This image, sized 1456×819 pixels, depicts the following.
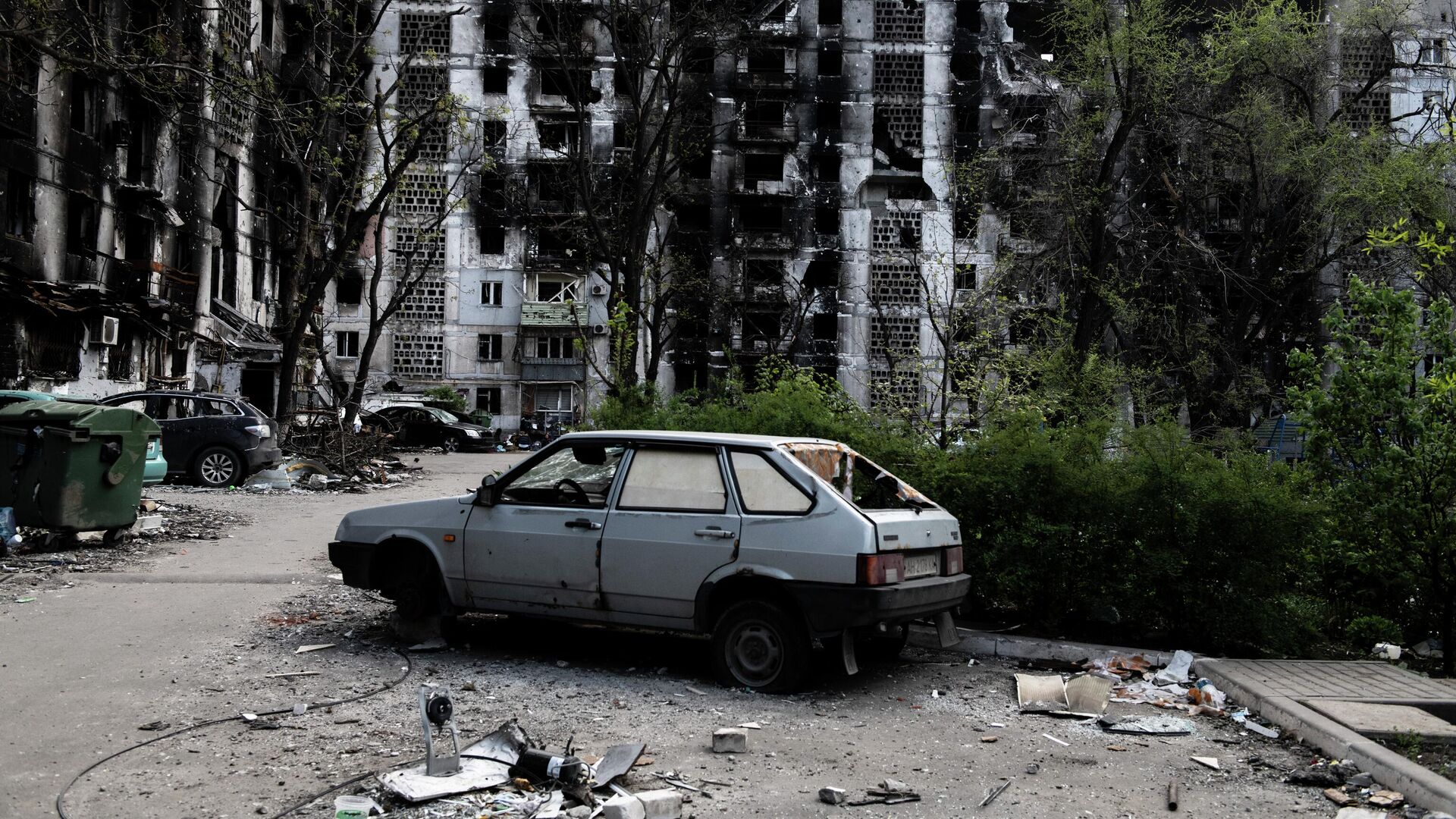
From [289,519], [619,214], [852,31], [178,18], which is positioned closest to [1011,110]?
[852,31]

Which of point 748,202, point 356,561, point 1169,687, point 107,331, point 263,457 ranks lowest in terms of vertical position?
point 1169,687

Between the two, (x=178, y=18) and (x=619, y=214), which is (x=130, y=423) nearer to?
(x=619, y=214)

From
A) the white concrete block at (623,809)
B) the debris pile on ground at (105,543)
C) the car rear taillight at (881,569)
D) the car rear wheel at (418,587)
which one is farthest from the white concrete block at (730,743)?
the debris pile on ground at (105,543)

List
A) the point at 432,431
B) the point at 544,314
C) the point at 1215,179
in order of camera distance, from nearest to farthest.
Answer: the point at 1215,179 → the point at 432,431 → the point at 544,314

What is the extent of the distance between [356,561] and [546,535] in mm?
1569

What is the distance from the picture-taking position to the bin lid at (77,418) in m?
11.9

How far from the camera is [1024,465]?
8391mm

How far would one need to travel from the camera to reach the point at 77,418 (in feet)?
39.1

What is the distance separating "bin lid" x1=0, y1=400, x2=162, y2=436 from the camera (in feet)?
38.9

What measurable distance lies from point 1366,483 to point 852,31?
50.8 metres

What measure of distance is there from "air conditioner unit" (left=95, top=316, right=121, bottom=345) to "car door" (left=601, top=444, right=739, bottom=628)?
25749mm

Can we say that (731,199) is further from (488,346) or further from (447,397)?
(447,397)

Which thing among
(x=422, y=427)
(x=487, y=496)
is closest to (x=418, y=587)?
(x=487, y=496)

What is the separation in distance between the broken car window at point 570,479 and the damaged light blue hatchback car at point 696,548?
0.01 m
